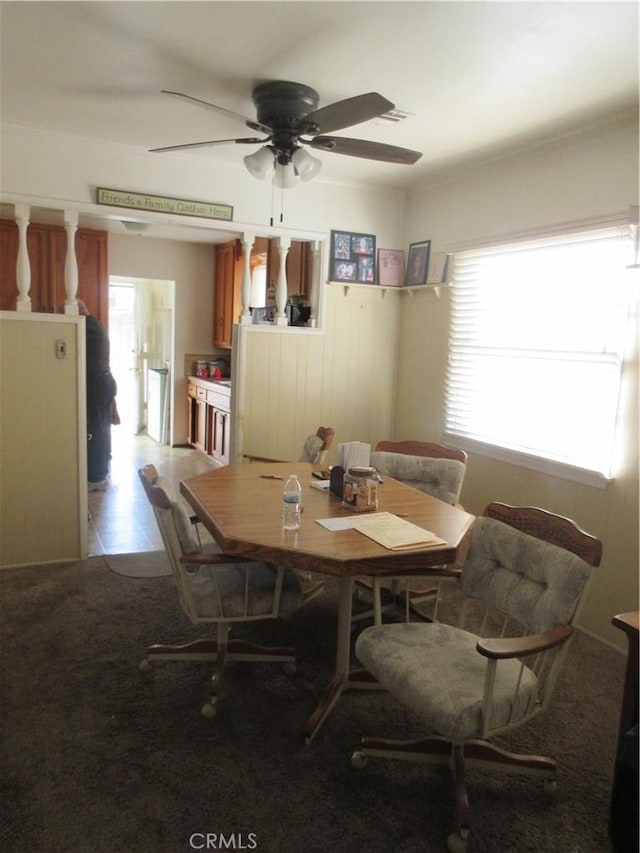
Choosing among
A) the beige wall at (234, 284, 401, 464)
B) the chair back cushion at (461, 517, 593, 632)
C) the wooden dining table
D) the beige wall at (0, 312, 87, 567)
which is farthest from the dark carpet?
the beige wall at (234, 284, 401, 464)

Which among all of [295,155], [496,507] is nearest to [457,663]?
[496,507]

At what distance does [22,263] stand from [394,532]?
2.78 m

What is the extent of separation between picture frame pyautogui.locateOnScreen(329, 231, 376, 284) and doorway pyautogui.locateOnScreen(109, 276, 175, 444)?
3541 millimetres

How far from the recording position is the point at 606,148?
294cm

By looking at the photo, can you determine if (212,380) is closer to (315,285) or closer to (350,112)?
(315,285)

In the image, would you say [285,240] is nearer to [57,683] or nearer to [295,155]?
[295,155]

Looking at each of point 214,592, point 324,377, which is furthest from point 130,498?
point 214,592

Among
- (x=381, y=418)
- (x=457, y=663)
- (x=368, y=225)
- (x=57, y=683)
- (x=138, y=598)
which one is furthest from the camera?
(x=381, y=418)

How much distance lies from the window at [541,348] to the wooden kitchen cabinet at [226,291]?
2.87 metres

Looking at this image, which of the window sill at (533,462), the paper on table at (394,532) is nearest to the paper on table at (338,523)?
the paper on table at (394,532)

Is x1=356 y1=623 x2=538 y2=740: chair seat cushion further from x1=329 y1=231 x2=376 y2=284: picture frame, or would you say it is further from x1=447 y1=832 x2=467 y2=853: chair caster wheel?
x1=329 y1=231 x2=376 y2=284: picture frame

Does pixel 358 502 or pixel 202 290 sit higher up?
pixel 202 290

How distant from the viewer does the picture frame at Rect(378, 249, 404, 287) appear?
4.42 m

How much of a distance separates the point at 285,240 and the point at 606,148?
2032 mm
